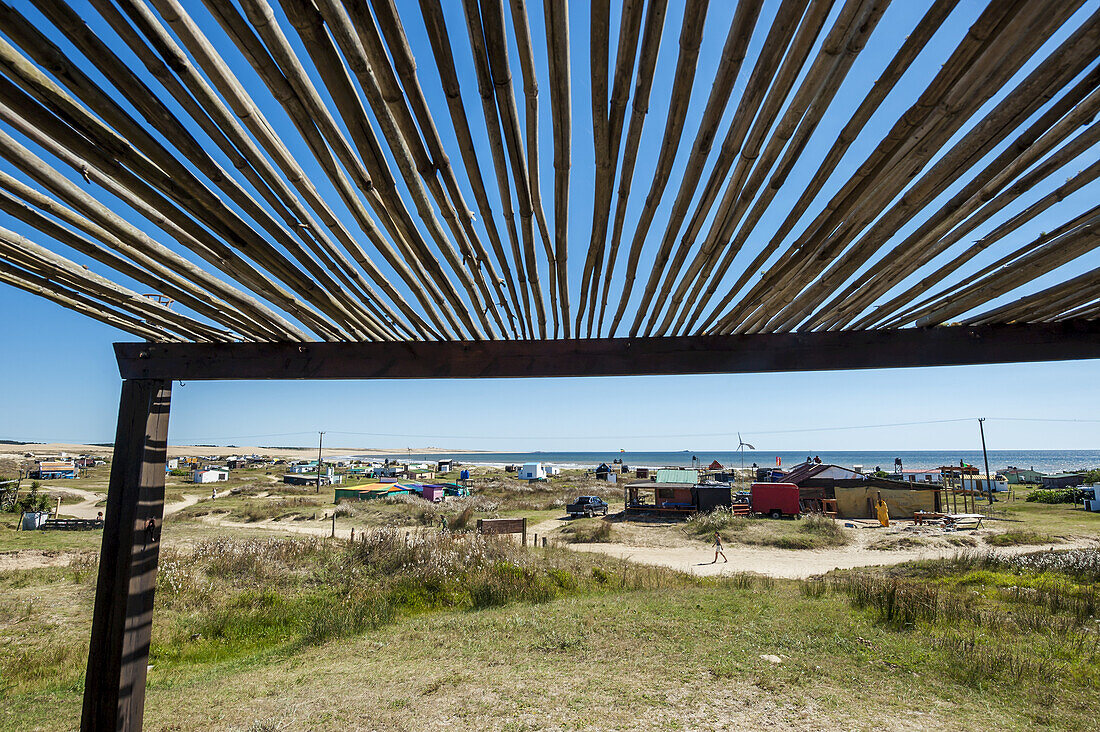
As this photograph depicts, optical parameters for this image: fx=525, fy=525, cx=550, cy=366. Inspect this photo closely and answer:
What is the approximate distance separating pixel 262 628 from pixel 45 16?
8960 mm

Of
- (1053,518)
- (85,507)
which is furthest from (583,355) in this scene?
(85,507)

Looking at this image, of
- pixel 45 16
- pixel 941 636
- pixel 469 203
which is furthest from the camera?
pixel 941 636

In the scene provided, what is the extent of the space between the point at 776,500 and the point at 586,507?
9.74 meters

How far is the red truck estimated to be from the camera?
2631cm

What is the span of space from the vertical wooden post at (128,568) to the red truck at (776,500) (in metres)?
27.2

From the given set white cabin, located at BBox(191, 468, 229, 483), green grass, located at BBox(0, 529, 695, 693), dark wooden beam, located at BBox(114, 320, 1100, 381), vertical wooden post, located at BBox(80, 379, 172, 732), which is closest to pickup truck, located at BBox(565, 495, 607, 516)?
green grass, located at BBox(0, 529, 695, 693)

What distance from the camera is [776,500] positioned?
26578mm

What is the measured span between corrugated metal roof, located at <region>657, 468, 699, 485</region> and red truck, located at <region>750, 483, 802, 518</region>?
3.99m

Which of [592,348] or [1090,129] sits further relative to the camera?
[592,348]

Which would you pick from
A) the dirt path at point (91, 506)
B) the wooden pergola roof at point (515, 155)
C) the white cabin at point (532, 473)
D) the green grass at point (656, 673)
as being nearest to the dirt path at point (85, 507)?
the dirt path at point (91, 506)

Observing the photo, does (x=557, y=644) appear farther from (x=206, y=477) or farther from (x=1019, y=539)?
(x=206, y=477)

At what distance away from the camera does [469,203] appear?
2191 mm

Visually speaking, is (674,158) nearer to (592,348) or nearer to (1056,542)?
(592,348)

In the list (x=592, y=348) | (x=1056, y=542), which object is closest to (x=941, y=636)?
(x=592, y=348)
